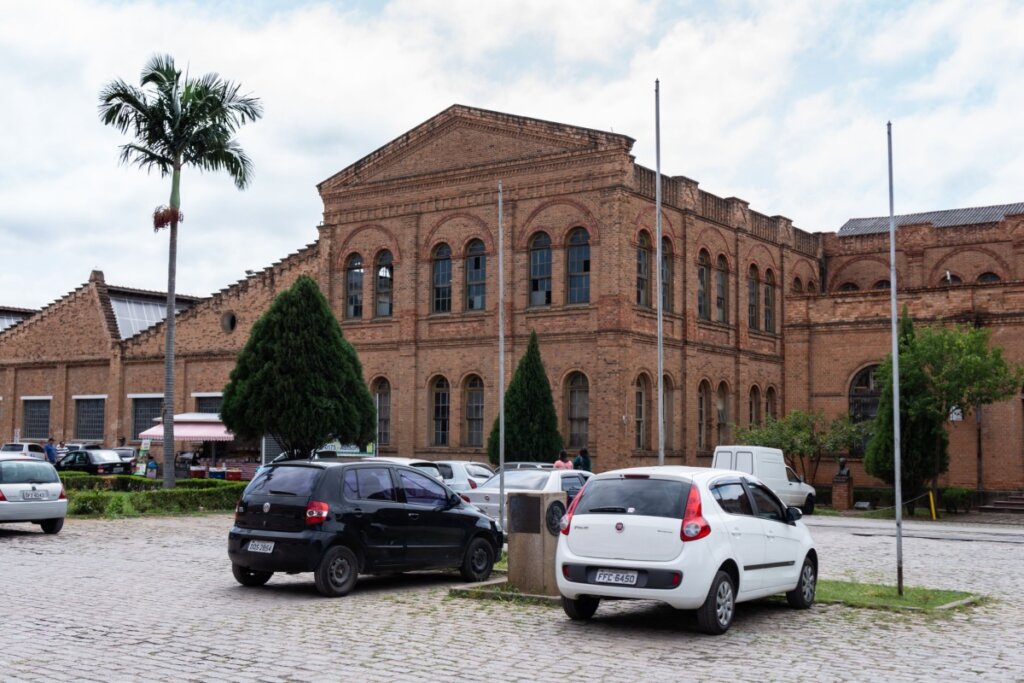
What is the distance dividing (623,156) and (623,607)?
24.2 m

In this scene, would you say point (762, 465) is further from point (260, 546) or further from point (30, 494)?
point (260, 546)

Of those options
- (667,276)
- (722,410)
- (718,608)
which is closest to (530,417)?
(667,276)

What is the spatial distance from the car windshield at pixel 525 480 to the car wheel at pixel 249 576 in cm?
685

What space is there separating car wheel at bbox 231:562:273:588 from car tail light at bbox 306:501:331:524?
1.35 m

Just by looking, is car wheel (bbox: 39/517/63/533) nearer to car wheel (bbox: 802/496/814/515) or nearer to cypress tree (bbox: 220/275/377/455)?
cypress tree (bbox: 220/275/377/455)

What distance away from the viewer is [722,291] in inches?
1626

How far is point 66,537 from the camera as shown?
70.0ft

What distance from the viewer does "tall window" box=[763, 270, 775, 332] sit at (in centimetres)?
4416

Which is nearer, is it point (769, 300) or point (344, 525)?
point (344, 525)

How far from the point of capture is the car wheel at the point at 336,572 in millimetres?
13594

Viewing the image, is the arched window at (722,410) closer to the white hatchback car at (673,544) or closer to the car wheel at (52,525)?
the car wheel at (52,525)

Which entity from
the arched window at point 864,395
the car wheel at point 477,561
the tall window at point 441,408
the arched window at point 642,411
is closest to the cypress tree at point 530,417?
the arched window at point 642,411

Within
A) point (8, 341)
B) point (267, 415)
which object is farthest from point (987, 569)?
point (8, 341)

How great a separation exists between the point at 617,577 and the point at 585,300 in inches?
1007
